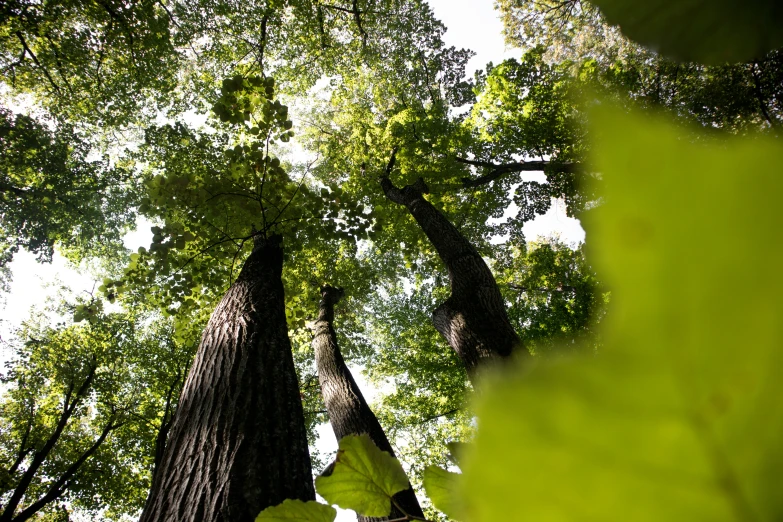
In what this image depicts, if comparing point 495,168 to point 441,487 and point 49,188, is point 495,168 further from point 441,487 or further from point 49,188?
point 49,188

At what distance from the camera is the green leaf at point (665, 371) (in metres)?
0.12

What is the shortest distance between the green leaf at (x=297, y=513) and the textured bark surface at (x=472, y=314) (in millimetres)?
3050

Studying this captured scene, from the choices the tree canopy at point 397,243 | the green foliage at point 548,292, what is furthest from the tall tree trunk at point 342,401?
the green foliage at point 548,292

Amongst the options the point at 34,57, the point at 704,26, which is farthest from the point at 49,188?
the point at 704,26

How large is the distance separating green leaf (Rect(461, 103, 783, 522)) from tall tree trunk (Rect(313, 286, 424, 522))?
327cm

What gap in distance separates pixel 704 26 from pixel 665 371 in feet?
1.22

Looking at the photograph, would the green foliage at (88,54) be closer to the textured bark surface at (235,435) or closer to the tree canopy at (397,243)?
the tree canopy at (397,243)

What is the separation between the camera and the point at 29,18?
6605 millimetres

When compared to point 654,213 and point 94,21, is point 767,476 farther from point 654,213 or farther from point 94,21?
point 94,21

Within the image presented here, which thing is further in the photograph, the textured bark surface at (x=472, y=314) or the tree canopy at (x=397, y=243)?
the textured bark surface at (x=472, y=314)

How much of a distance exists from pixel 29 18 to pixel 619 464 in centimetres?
997

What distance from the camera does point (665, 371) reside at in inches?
5.0

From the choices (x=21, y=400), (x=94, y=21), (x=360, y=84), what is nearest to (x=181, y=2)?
(x=94, y=21)

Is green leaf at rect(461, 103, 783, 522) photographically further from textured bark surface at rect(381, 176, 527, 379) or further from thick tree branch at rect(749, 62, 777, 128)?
thick tree branch at rect(749, 62, 777, 128)
